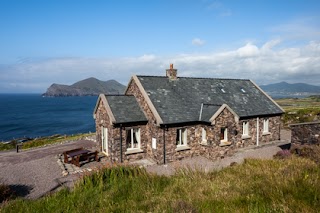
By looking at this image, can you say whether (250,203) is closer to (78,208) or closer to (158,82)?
(78,208)

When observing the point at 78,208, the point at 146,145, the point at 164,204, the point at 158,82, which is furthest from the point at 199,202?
the point at 158,82

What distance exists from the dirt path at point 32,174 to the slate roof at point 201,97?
8.82m

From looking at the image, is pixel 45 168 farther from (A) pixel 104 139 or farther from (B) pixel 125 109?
(B) pixel 125 109

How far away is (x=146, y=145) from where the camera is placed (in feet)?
66.2

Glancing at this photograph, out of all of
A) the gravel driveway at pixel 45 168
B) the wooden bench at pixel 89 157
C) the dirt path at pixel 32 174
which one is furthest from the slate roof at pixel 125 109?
the dirt path at pixel 32 174

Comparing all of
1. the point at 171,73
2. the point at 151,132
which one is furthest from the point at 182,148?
the point at 171,73

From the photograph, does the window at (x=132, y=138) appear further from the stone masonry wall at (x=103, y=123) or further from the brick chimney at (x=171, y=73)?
the brick chimney at (x=171, y=73)

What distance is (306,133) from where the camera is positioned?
1984 cm

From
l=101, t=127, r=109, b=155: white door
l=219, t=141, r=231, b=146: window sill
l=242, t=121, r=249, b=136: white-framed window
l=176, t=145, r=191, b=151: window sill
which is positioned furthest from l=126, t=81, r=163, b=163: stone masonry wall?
l=242, t=121, r=249, b=136: white-framed window

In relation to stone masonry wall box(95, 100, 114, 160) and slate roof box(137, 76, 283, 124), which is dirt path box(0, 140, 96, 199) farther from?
slate roof box(137, 76, 283, 124)

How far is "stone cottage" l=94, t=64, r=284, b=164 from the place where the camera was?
18.9m

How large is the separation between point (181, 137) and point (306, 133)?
1041 centimetres

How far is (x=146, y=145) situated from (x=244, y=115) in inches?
394

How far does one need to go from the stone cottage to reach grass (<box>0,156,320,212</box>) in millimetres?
9814
